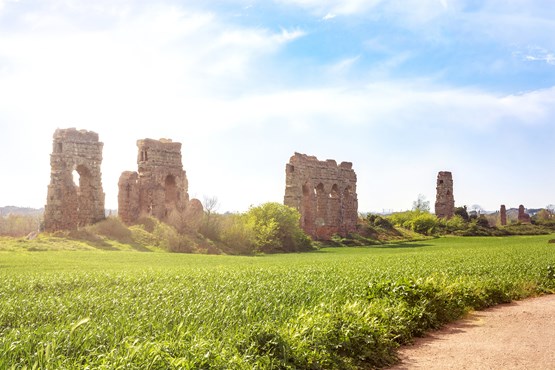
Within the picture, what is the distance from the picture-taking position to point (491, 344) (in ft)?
31.3

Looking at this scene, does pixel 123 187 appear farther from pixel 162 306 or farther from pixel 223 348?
pixel 223 348

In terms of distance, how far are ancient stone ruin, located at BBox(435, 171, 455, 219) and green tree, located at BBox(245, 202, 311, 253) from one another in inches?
1411

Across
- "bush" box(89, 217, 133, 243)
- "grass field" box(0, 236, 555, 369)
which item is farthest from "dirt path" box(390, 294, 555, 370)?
"bush" box(89, 217, 133, 243)

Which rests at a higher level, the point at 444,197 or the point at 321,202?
the point at 444,197

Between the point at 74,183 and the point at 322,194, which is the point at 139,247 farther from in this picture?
the point at 322,194

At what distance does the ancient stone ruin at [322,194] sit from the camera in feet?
170

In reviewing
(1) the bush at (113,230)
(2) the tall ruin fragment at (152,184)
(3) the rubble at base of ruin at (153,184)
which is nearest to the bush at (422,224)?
(3) the rubble at base of ruin at (153,184)

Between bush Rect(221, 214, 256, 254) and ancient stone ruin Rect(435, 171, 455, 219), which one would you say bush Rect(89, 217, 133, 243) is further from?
ancient stone ruin Rect(435, 171, 455, 219)

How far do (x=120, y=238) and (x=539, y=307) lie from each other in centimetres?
2935

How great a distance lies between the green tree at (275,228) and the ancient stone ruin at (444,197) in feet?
118

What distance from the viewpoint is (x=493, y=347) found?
9.31 metres

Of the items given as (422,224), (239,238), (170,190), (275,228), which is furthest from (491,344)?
(422,224)

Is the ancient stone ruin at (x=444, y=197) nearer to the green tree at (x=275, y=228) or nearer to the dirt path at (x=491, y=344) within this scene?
the green tree at (x=275, y=228)

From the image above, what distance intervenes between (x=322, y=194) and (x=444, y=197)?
24.6 metres
